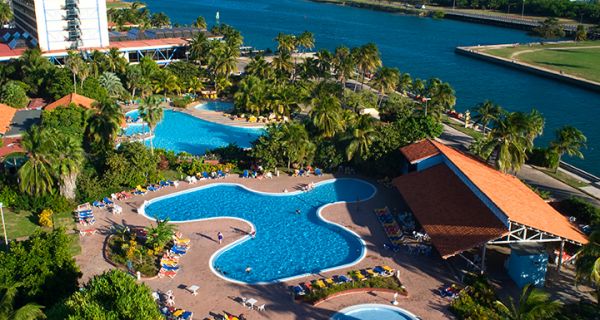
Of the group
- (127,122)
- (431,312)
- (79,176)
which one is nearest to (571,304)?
(431,312)

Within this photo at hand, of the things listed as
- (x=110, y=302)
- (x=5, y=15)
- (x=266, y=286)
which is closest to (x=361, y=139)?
(x=266, y=286)

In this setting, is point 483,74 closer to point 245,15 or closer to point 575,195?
point 575,195

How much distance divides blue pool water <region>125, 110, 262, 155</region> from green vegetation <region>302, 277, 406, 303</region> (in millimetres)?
29151

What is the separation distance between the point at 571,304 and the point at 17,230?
39010 mm

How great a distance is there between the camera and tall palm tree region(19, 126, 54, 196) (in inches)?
1729

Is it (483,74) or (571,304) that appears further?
(483,74)

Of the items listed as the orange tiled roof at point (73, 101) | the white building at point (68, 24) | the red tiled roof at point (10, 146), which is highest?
the white building at point (68, 24)

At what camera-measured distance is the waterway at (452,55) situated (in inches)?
3479

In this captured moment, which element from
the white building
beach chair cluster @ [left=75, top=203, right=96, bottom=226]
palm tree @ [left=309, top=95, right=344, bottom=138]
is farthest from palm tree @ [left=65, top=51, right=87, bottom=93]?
palm tree @ [left=309, top=95, right=344, bottom=138]

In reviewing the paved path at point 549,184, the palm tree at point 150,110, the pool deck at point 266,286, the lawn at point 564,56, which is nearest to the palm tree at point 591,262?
the pool deck at point 266,286

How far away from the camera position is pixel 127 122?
→ 6756 cm

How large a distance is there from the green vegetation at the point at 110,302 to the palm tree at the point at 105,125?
2745 cm

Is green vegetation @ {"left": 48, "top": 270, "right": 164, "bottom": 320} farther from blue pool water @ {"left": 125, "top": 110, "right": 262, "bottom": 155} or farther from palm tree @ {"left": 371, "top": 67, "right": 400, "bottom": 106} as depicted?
palm tree @ {"left": 371, "top": 67, "right": 400, "bottom": 106}

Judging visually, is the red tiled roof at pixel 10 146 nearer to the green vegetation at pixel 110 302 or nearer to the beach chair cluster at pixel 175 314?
the beach chair cluster at pixel 175 314
